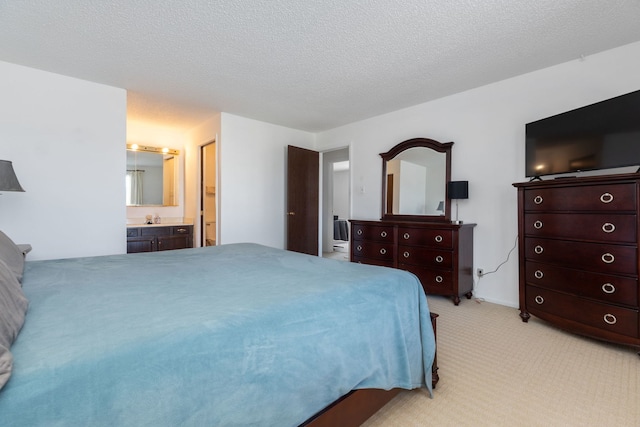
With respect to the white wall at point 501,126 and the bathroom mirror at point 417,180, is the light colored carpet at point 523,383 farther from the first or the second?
the bathroom mirror at point 417,180

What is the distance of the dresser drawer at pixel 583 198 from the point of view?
1.99 meters

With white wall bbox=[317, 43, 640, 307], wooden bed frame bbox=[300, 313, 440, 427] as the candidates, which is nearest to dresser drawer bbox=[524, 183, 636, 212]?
white wall bbox=[317, 43, 640, 307]

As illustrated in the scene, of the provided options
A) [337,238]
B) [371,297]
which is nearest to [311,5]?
[371,297]

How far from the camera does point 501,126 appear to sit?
3143 millimetres

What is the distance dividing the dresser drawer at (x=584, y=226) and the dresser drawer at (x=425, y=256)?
79cm

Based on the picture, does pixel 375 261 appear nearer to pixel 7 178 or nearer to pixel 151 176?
pixel 7 178

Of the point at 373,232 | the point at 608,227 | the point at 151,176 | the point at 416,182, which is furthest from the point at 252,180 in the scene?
the point at 608,227

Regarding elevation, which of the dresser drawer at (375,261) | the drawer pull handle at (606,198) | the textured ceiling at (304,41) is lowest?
the dresser drawer at (375,261)

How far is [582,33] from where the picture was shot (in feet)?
7.45

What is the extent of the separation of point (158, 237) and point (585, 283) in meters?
4.69

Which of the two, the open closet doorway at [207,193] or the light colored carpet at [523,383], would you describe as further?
the open closet doorway at [207,193]

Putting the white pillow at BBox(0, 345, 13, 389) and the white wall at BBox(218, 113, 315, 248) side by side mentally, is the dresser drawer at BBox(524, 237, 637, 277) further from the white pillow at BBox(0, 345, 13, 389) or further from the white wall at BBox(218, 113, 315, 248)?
the white wall at BBox(218, 113, 315, 248)

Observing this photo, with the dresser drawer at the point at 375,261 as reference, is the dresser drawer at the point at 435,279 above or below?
below

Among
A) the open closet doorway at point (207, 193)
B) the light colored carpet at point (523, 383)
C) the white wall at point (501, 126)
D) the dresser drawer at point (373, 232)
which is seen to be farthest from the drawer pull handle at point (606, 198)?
the open closet doorway at point (207, 193)
